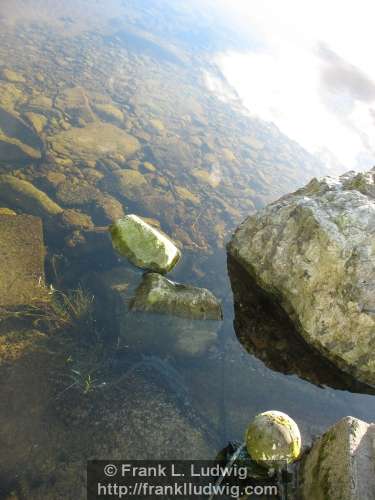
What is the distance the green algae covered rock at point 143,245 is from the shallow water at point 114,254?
10.2 inches

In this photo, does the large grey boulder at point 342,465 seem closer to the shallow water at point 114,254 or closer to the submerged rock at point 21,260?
the shallow water at point 114,254

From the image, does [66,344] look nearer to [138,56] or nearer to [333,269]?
[333,269]

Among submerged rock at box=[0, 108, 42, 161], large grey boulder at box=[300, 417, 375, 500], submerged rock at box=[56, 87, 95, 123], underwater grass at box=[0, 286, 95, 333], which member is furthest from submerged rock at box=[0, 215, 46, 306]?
submerged rock at box=[56, 87, 95, 123]

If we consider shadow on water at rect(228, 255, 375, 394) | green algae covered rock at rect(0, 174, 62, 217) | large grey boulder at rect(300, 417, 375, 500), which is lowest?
green algae covered rock at rect(0, 174, 62, 217)

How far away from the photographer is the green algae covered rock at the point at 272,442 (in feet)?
11.6

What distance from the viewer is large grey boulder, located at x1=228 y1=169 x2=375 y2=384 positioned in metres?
5.00

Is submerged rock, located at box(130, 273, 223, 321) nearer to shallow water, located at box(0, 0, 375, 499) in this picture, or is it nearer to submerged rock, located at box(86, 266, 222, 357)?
submerged rock, located at box(86, 266, 222, 357)

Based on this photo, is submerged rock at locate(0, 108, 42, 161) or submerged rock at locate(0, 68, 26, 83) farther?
submerged rock at locate(0, 68, 26, 83)

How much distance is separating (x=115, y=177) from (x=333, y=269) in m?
5.91

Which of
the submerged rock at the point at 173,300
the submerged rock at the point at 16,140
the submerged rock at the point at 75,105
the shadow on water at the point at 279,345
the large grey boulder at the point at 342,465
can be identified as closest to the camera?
the large grey boulder at the point at 342,465

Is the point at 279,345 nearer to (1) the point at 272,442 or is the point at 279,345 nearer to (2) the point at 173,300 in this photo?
(2) the point at 173,300

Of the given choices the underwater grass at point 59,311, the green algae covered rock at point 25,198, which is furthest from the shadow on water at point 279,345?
the green algae covered rock at point 25,198

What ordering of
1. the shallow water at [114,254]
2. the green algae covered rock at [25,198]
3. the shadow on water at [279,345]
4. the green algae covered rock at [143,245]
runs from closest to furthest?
the shallow water at [114,254]
the shadow on water at [279,345]
the green algae covered rock at [143,245]
the green algae covered rock at [25,198]

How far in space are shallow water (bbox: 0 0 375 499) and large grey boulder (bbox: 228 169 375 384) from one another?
580mm
